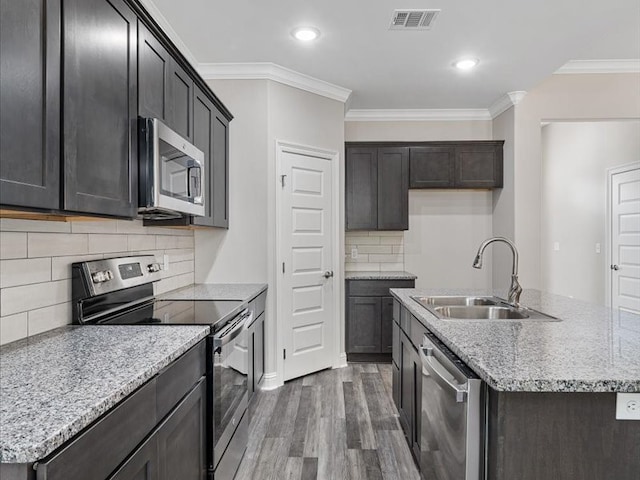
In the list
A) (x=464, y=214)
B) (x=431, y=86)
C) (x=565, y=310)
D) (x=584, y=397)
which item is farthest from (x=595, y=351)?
(x=464, y=214)

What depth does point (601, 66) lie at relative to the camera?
386 cm

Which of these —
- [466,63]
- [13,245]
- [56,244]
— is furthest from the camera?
[466,63]

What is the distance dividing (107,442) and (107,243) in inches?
55.6

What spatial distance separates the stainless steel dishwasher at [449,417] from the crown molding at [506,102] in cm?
317

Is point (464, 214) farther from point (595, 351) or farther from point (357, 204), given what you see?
point (595, 351)

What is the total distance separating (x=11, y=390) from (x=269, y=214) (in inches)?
99.6

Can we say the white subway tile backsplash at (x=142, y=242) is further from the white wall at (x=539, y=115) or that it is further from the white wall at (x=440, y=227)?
the white wall at (x=539, y=115)

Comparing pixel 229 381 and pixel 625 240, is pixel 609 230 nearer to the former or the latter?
pixel 625 240

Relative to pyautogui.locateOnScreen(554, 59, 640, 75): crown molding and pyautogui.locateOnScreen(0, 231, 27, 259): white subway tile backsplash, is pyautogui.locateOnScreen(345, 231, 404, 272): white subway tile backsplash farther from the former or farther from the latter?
pyautogui.locateOnScreen(0, 231, 27, 259): white subway tile backsplash

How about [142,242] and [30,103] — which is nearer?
[30,103]

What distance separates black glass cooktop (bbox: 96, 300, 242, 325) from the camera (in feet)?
6.24

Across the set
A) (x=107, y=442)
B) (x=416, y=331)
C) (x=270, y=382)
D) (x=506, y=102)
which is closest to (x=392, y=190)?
(x=506, y=102)

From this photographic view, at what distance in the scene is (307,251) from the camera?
374 cm

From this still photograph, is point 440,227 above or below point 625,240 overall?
above
